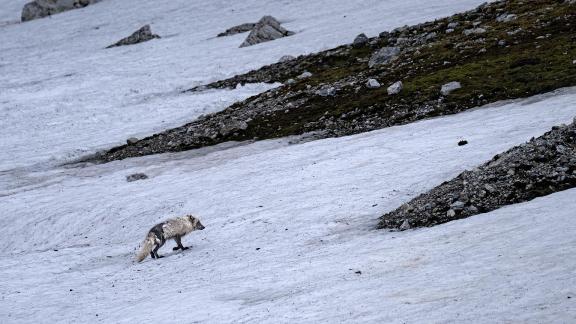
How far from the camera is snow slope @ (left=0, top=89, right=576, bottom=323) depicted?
14.9 m

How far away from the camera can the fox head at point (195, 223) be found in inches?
969

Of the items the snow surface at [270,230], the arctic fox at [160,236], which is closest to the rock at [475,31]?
the snow surface at [270,230]

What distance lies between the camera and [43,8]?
5094 inches

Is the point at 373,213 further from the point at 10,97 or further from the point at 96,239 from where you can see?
the point at 10,97

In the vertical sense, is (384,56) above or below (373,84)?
above

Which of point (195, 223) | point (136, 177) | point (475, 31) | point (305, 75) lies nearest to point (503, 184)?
point (195, 223)

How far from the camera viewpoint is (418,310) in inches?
545

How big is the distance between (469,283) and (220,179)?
20078 millimetres

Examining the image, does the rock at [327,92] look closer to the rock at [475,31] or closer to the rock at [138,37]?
the rock at [475,31]

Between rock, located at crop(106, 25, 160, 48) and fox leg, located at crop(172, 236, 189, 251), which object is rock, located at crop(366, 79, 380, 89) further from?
rock, located at crop(106, 25, 160, 48)

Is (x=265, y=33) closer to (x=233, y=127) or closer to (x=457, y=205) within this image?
(x=233, y=127)

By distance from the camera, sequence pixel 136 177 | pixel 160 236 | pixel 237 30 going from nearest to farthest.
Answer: pixel 160 236 → pixel 136 177 → pixel 237 30

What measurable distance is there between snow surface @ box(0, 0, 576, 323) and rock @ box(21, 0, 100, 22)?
246ft

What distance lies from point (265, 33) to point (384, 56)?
27.9 metres
